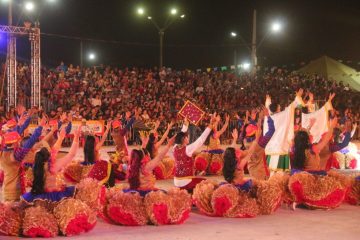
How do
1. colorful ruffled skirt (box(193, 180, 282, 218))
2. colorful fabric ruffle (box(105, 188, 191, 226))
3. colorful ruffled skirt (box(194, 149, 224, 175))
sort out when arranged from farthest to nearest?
1. colorful ruffled skirt (box(194, 149, 224, 175))
2. colorful ruffled skirt (box(193, 180, 282, 218))
3. colorful fabric ruffle (box(105, 188, 191, 226))

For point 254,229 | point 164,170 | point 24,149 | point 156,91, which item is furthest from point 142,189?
point 156,91

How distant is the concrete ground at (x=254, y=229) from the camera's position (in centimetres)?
717

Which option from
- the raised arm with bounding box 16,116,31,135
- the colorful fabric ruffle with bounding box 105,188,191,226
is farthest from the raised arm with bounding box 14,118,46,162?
the colorful fabric ruffle with bounding box 105,188,191,226

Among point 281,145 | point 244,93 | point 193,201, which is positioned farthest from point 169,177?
point 244,93

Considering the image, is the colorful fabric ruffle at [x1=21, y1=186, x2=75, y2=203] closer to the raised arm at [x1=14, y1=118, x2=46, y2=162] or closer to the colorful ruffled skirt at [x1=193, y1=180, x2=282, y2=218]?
the raised arm at [x1=14, y1=118, x2=46, y2=162]

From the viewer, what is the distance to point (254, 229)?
7578mm

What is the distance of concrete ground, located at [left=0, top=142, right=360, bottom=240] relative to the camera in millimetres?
7172

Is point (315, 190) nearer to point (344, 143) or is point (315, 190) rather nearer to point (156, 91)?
point (344, 143)

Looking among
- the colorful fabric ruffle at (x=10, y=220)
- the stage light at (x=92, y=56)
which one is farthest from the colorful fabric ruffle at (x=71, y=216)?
the stage light at (x=92, y=56)

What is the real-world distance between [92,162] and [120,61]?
41.0m

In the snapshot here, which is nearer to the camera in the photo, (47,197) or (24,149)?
(47,197)

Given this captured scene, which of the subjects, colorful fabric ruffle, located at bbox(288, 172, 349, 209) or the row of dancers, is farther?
colorful fabric ruffle, located at bbox(288, 172, 349, 209)

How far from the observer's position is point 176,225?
787 cm

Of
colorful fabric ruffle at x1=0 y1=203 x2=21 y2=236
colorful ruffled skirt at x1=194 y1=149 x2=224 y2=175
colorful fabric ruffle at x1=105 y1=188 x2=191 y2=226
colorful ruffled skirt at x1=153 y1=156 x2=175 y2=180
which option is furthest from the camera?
colorful ruffled skirt at x1=194 y1=149 x2=224 y2=175
